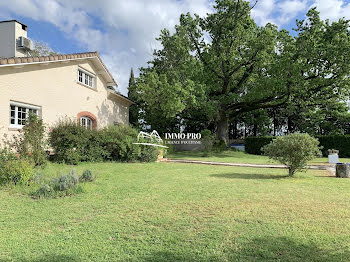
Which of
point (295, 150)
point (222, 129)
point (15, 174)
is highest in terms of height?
point (222, 129)

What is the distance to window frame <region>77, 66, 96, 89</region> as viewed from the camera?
1612 cm

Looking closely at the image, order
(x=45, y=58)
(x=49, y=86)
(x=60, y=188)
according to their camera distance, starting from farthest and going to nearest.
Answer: (x=49, y=86) → (x=45, y=58) → (x=60, y=188)

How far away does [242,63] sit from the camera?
70.2 feet

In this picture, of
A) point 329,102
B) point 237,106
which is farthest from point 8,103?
point 329,102

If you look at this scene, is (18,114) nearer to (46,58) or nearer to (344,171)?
(46,58)

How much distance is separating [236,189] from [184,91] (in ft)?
41.8

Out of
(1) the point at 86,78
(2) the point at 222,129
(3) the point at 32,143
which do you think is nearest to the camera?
(3) the point at 32,143

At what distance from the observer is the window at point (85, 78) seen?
16312 mm

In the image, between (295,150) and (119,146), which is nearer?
(295,150)

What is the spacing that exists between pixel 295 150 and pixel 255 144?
1677 centimetres

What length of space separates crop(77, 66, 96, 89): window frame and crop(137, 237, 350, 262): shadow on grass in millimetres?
15013

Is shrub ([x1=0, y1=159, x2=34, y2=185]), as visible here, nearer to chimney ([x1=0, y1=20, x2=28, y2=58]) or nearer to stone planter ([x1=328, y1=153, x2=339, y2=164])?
chimney ([x1=0, y1=20, x2=28, y2=58])

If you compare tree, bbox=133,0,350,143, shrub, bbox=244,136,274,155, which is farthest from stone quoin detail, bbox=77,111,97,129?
shrub, bbox=244,136,274,155

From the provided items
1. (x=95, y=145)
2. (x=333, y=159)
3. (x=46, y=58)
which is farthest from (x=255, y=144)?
(x=46, y=58)
